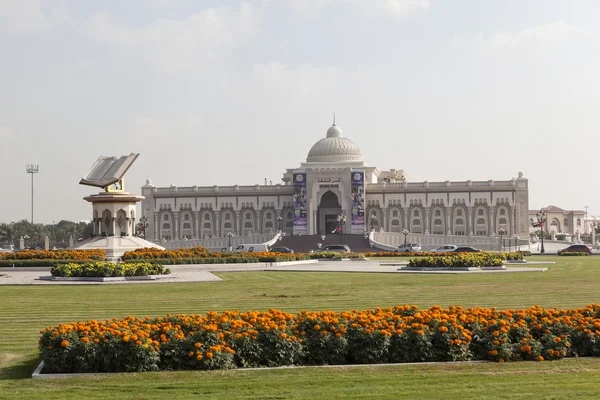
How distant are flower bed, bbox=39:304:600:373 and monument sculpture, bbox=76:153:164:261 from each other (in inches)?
1578

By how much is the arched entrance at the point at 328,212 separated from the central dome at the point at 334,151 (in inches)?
214

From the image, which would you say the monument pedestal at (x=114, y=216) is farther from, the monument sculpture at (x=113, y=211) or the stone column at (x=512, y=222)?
the stone column at (x=512, y=222)

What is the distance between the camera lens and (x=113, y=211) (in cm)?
5491

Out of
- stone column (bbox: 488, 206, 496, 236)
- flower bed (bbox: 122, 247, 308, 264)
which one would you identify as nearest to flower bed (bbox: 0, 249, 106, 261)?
flower bed (bbox: 122, 247, 308, 264)

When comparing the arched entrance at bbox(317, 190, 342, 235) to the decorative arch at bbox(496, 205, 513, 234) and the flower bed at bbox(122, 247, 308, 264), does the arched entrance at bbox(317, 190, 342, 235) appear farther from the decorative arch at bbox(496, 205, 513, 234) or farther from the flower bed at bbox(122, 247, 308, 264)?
the flower bed at bbox(122, 247, 308, 264)

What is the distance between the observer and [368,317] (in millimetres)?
13320

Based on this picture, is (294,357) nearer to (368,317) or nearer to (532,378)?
(368,317)

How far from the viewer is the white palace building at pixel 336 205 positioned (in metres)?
112

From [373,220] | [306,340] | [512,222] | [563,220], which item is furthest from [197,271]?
[563,220]

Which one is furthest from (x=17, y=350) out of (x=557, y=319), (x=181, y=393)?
(x=557, y=319)

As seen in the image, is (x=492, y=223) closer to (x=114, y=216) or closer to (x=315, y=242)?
(x=315, y=242)

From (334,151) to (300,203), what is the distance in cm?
1125

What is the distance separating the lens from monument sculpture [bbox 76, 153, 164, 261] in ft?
175

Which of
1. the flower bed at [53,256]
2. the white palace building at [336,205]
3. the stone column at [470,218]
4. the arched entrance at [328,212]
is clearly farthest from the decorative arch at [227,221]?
the flower bed at [53,256]
